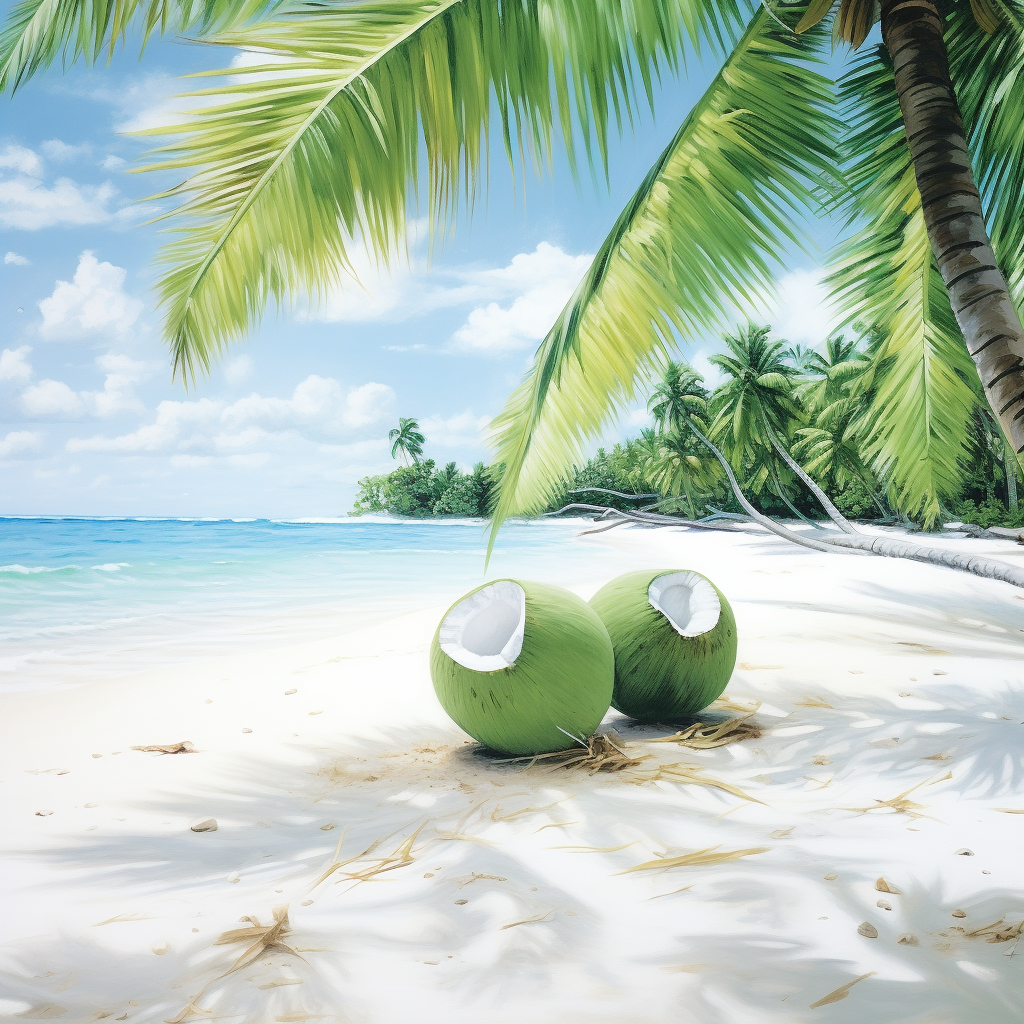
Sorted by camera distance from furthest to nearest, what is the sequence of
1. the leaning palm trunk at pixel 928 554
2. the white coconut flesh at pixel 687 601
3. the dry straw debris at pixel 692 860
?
the leaning palm trunk at pixel 928 554
the white coconut flesh at pixel 687 601
the dry straw debris at pixel 692 860

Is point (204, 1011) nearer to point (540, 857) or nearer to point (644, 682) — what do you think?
point (540, 857)

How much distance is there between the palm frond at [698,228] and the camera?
135 inches

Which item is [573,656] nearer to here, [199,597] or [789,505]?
[199,597]

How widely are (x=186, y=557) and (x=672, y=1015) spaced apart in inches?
697

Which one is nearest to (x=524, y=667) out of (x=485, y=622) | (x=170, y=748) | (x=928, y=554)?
(x=485, y=622)

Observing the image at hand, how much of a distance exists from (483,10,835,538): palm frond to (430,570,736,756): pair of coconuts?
2.98 ft

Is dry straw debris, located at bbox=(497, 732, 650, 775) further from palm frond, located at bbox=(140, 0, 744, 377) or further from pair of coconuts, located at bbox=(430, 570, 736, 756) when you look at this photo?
palm frond, located at bbox=(140, 0, 744, 377)

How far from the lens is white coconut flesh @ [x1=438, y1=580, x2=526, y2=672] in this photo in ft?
Answer: 8.58

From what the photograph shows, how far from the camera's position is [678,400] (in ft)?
75.6

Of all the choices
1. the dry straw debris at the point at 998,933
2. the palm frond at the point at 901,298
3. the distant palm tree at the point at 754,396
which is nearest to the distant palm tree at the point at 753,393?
the distant palm tree at the point at 754,396

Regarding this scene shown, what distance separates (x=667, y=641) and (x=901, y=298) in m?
3.22

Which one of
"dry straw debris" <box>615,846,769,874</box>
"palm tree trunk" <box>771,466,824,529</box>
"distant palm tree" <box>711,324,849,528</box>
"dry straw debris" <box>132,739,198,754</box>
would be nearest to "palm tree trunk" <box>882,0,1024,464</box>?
"dry straw debris" <box>615,846,769,874</box>

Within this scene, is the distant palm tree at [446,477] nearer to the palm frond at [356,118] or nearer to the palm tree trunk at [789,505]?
the palm tree trunk at [789,505]

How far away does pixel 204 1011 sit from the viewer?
1235 mm
